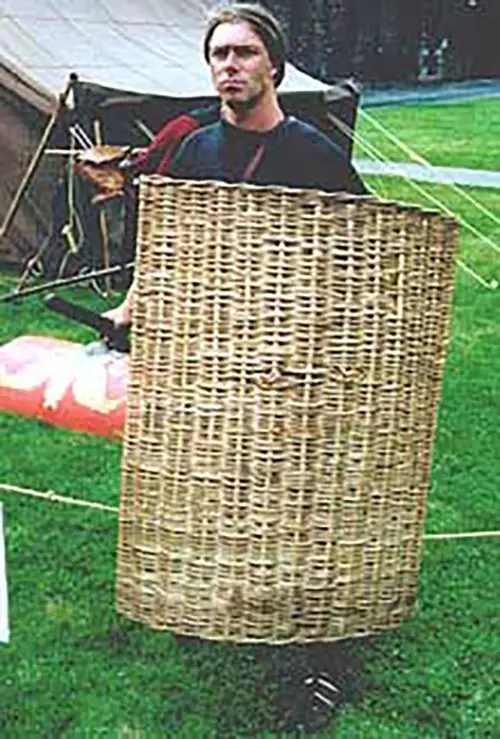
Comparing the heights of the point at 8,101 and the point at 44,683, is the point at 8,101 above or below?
above

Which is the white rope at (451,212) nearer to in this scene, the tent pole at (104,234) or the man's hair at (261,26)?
the tent pole at (104,234)

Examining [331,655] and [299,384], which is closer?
[299,384]

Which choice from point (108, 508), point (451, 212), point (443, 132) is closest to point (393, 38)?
point (443, 132)

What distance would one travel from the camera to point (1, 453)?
565cm

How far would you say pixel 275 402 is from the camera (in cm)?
331

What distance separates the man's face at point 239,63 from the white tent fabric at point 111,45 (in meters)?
4.94

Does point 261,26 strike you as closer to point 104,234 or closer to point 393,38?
point 104,234

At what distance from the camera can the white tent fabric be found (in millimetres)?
8891

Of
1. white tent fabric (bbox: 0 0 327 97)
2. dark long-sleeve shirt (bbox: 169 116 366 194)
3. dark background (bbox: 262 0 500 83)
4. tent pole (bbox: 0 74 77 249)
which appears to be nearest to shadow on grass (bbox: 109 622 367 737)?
dark long-sleeve shirt (bbox: 169 116 366 194)

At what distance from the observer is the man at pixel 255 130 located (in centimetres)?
371

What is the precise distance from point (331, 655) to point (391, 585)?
0.26 metres

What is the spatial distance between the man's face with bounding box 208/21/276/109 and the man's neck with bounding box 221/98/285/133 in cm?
3

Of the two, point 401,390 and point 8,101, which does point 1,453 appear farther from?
point 8,101

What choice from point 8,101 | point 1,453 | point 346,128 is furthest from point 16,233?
point 1,453
